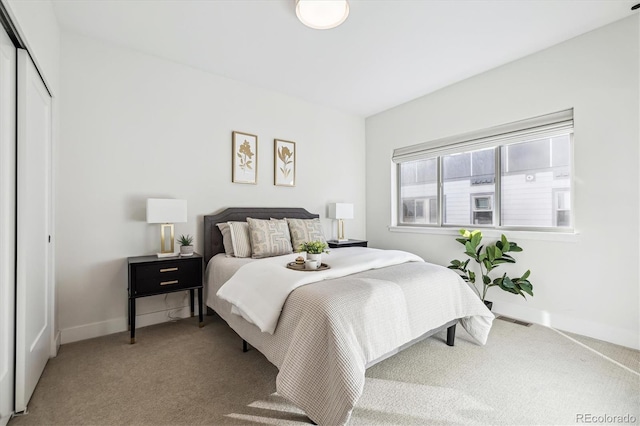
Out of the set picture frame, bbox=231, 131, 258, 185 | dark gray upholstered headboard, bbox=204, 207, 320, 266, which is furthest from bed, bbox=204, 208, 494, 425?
picture frame, bbox=231, 131, 258, 185

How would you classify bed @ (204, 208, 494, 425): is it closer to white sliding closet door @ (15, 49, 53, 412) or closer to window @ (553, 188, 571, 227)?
white sliding closet door @ (15, 49, 53, 412)

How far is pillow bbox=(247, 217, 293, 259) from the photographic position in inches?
119

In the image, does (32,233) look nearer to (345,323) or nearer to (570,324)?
(345,323)

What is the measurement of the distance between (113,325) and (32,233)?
1.35 metres

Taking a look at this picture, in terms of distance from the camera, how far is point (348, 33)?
8.58 ft

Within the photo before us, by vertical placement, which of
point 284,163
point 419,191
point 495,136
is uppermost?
point 495,136

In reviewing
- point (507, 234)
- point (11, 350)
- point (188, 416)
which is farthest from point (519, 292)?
point (11, 350)

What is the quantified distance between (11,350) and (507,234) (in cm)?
414

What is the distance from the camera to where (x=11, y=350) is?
1.57 m

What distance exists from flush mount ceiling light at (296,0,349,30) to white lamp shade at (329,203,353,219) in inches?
93.0

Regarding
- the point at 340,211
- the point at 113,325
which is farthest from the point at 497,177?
the point at 113,325

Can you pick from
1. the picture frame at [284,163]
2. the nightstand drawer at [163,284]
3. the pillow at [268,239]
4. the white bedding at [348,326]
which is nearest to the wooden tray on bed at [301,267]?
the white bedding at [348,326]

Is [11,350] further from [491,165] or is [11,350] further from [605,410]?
[491,165]

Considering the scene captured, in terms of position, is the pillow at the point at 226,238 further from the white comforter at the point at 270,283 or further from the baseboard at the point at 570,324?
the baseboard at the point at 570,324
